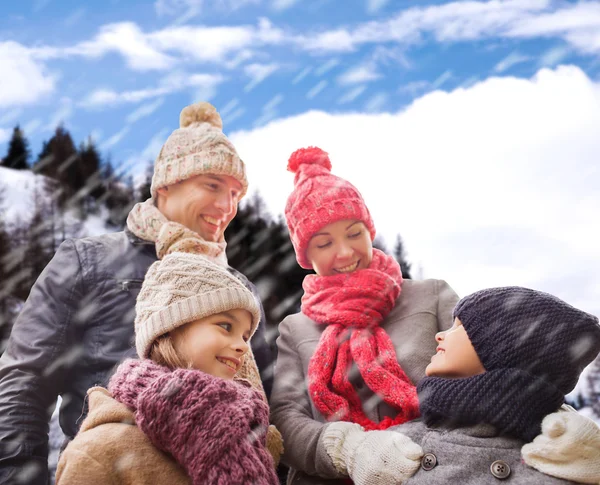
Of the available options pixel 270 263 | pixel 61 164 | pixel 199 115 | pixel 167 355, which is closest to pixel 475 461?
pixel 167 355

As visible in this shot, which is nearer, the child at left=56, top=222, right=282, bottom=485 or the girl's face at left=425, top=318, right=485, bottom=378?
the child at left=56, top=222, right=282, bottom=485

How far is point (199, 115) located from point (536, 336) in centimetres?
182

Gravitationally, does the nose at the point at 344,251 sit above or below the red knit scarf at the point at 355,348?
above

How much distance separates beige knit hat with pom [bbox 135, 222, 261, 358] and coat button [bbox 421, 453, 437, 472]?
0.70 m

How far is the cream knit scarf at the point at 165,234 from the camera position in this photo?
96.0 inches

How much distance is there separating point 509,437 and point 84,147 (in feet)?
41.6

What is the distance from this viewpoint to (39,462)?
227 centimetres

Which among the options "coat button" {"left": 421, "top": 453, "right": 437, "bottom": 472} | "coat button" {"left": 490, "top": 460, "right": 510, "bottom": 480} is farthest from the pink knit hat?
"coat button" {"left": 490, "top": 460, "right": 510, "bottom": 480}

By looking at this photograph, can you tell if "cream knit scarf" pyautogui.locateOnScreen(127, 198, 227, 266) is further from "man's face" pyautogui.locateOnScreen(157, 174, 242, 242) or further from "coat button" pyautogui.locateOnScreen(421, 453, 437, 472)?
"coat button" pyautogui.locateOnScreen(421, 453, 437, 472)

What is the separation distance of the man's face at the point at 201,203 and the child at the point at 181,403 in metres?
0.65

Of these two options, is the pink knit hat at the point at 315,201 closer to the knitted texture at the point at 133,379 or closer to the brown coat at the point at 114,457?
the knitted texture at the point at 133,379

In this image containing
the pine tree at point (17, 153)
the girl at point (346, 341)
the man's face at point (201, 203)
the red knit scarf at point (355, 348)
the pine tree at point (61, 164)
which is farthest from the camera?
the pine tree at point (17, 153)

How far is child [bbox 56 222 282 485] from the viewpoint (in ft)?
5.40

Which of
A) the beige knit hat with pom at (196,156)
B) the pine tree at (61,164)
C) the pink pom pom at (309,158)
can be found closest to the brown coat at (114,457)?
the beige knit hat with pom at (196,156)
